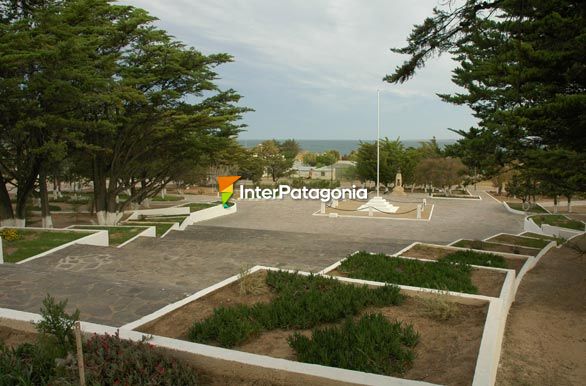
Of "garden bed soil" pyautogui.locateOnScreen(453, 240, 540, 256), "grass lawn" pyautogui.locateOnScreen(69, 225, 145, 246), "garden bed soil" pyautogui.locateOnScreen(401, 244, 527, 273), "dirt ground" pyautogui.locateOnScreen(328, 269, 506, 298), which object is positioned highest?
"dirt ground" pyautogui.locateOnScreen(328, 269, 506, 298)

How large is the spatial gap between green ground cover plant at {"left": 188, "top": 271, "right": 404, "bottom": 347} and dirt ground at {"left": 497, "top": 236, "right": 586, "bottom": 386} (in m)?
1.58

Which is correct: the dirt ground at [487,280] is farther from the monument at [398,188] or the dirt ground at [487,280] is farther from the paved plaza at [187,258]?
the monument at [398,188]

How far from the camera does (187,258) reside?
12414 mm

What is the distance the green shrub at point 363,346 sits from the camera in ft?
12.7

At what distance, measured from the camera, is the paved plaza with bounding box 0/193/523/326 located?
6699mm

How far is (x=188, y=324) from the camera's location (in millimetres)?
5176

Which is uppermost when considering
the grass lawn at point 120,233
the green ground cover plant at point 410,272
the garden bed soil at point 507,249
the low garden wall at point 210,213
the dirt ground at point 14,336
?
the dirt ground at point 14,336

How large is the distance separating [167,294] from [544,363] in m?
5.43

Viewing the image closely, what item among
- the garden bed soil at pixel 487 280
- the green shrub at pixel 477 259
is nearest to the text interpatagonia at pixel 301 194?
the green shrub at pixel 477 259

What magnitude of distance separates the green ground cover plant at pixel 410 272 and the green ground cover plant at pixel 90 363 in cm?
428

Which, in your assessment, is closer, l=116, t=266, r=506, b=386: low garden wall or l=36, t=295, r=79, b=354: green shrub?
l=116, t=266, r=506, b=386: low garden wall

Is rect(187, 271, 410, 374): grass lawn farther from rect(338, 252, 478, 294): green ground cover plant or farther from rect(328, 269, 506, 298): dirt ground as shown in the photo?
rect(328, 269, 506, 298): dirt ground

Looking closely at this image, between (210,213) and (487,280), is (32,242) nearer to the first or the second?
(487,280)

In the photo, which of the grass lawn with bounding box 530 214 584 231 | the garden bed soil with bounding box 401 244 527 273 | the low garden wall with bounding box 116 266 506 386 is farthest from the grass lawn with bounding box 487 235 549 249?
the low garden wall with bounding box 116 266 506 386
